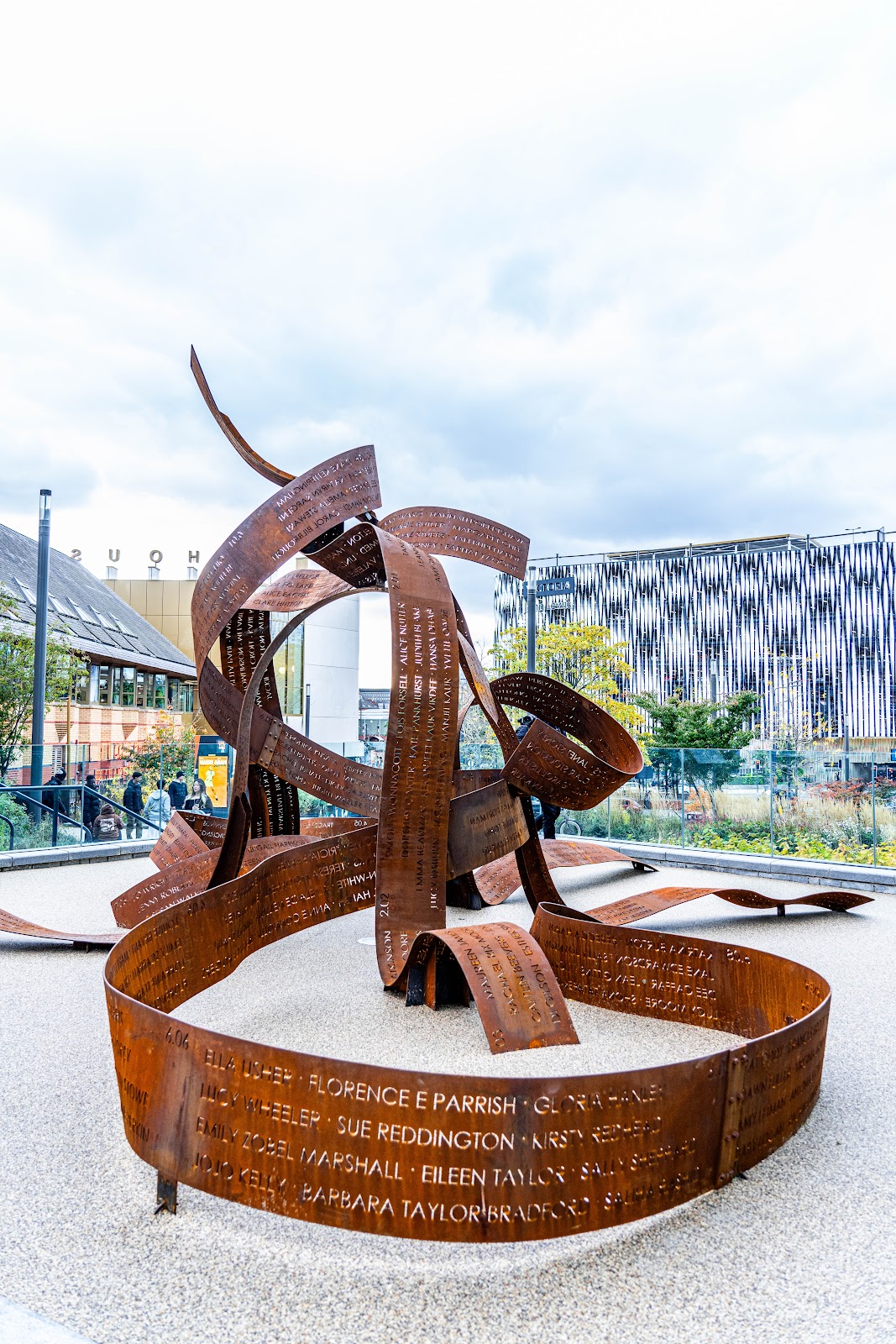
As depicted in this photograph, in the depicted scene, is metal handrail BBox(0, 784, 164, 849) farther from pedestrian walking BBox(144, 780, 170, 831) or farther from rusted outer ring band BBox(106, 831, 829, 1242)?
rusted outer ring band BBox(106, 831, 829, 1242)

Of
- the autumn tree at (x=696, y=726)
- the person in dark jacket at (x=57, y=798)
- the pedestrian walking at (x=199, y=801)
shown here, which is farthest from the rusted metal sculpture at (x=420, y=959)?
the autumn tree at (x=696, y=726)

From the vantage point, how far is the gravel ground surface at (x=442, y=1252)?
2787 millimetres

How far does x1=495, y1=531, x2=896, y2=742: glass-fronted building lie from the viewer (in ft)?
237

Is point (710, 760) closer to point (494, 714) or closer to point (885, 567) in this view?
point (494, 714)

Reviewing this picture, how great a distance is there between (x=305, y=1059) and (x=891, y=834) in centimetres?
1091

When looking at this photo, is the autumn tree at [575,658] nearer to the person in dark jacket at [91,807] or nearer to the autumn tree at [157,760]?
the autumn tree at [157,760]

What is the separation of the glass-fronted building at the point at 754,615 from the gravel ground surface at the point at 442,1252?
2569 inches

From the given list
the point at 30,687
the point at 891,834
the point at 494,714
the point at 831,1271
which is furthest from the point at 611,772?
the point at 30,687

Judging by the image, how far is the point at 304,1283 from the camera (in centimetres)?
300

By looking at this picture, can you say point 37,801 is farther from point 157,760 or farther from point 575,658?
point 575,658

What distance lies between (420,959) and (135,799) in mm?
11378

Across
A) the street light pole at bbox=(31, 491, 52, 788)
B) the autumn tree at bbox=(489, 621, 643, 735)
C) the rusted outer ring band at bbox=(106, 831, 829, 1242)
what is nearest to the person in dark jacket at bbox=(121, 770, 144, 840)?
the street light pole at bbox=(31, 491, 52, 788)

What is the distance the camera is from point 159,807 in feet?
53.0

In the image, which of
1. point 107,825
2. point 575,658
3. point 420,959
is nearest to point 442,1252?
point 420,959
